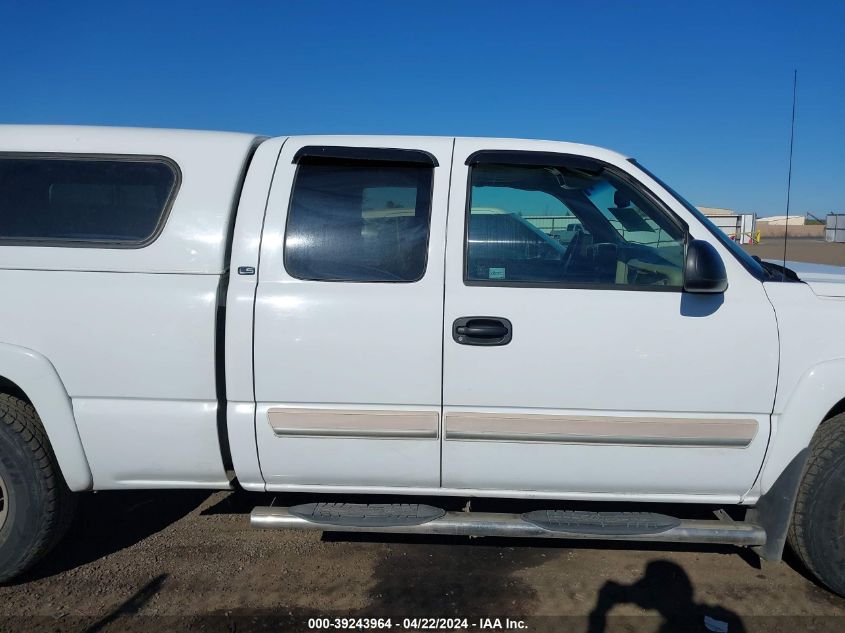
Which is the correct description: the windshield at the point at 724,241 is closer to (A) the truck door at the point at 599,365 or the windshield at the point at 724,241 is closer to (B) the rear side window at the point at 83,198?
(A) the truck door at the point at 599,365

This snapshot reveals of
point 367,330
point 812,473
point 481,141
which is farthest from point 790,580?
point 481,141

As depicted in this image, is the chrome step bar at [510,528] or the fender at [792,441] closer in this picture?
the fender at [792,441]

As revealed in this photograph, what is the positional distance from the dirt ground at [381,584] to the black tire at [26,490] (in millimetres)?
228

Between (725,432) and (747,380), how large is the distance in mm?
246

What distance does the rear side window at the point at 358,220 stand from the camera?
2.78 meters

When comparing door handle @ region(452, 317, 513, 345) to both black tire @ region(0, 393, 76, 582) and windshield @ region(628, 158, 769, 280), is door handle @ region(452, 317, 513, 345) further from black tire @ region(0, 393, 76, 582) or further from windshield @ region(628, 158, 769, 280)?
black tire @ region(0, 393, 76, 582)

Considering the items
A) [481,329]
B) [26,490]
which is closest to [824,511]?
[481,329]

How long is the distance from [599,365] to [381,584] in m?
1.52

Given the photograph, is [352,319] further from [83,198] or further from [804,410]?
[804,410]

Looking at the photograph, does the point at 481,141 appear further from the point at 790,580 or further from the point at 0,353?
the point at 790,580

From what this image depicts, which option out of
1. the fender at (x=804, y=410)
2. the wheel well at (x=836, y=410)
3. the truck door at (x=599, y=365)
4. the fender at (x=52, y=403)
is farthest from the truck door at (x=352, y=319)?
the wheel well at (x=836, y=410)

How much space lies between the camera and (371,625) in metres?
2.77

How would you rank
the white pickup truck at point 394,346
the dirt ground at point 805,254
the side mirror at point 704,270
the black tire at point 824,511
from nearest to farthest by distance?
the side mirror at point 704,270
the white pickup truck at point 394,346
the black tire at point 824,511
the dirt ground at point 805,254

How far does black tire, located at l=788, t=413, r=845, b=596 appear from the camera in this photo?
9.11 feet
